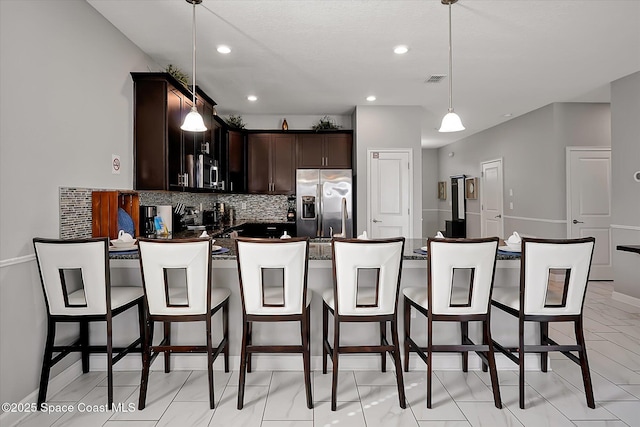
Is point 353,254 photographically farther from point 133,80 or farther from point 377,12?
point 133,80

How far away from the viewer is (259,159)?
6180mm

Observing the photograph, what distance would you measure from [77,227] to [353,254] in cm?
201

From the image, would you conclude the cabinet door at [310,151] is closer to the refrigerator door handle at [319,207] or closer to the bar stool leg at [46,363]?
the refrigerator door handle at [319,207]

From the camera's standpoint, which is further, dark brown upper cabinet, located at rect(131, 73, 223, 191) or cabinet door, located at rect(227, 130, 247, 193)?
cabinet door, located at rect(227, 130, 247, 193)

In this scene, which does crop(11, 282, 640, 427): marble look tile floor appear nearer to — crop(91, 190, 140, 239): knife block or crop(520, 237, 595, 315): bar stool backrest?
crop(520, 237, 595, 315): bar stool backrest

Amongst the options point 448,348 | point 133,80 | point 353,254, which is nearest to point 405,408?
point 448,348

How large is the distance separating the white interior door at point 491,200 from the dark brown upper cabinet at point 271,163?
4.05 metres

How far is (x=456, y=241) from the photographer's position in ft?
7.32

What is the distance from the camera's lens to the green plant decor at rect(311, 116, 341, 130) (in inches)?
242

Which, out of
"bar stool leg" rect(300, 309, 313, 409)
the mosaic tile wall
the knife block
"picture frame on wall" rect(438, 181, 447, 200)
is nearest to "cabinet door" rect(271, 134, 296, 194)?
the mosaic tile wall

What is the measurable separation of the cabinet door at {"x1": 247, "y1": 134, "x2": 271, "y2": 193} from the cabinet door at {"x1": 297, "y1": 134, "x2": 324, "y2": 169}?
519 mm

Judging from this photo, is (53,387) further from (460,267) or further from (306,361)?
(460,267)

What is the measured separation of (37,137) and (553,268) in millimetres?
3214

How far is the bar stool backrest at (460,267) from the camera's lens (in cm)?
224
